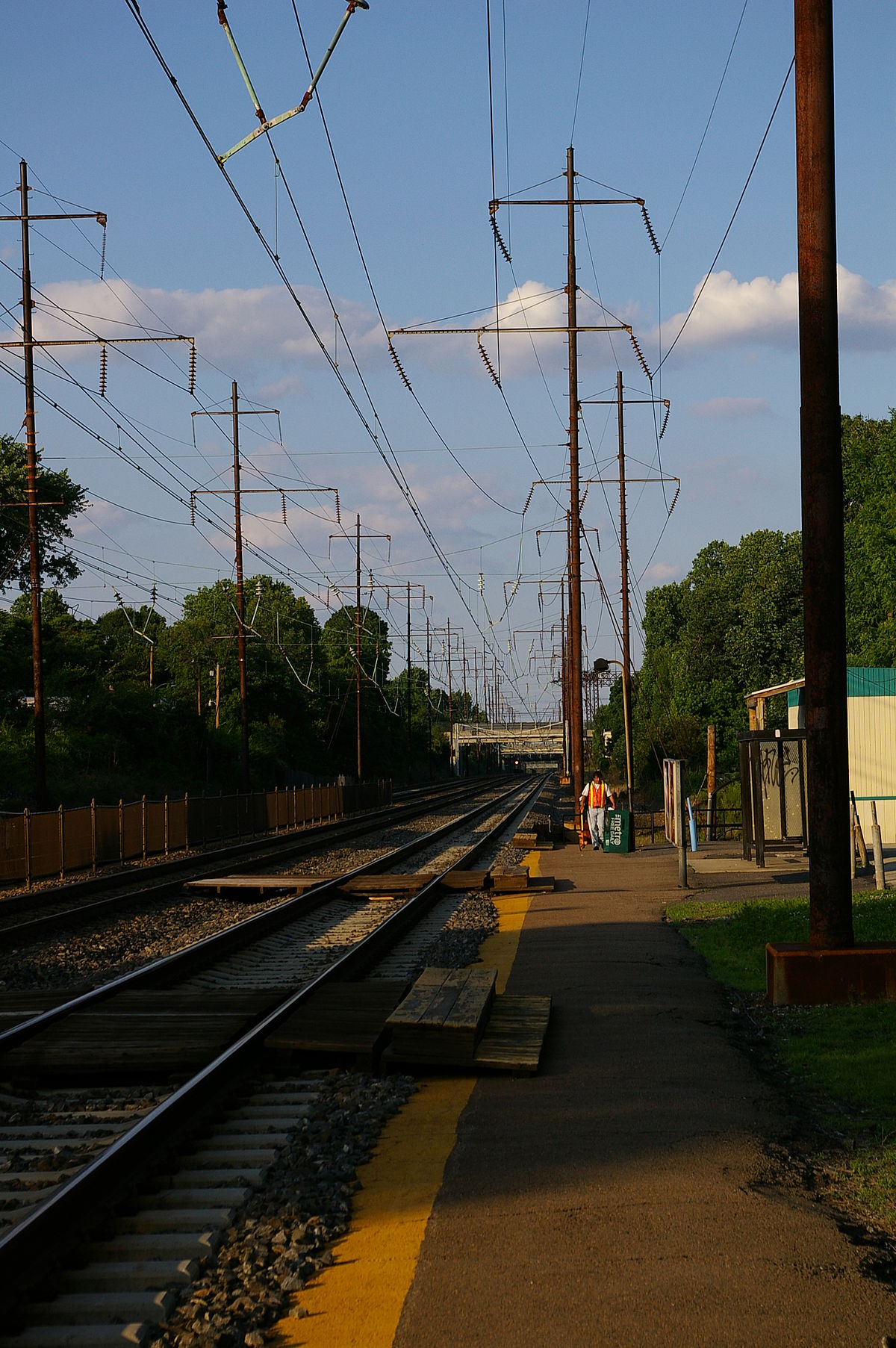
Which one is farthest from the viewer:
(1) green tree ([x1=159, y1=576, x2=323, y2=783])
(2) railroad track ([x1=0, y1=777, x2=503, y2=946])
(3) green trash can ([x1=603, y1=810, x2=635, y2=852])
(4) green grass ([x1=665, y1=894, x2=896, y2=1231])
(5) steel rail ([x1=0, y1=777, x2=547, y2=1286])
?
(1) green tree ([x1=159, y1=576, x2=323, y2=783])

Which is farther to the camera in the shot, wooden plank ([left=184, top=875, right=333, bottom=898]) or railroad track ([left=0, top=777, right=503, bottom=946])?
wooden plank ([left=184, top=875, right=333, bottom=898])

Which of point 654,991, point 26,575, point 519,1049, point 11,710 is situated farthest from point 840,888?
point 26,575

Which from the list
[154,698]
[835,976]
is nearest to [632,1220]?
[835,976]

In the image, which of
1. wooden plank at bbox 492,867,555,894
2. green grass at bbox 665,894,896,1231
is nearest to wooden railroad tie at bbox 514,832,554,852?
wooden plank at bbox 492,867,555,894

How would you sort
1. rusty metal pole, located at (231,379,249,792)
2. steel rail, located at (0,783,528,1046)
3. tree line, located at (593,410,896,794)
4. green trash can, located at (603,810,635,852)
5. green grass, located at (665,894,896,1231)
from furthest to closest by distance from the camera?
tree line, located at (593,410,896,794) < rusty metal pole, located at (231,379,249,792) < green trash can, located at (603,810,635,852) < steel rail, located at (0,783,528,1046) < green grass, located at (665,894,896,1231)

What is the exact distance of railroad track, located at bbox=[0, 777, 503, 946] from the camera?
1770 centimetres

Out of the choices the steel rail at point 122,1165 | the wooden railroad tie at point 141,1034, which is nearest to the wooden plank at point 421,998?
the steel rail at point 122,1165

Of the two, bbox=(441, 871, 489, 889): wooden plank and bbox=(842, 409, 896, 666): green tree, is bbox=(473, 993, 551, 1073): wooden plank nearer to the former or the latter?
bbox=(441, 871, 489, 889): wooden plank

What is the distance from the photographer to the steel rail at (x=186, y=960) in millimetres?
9155

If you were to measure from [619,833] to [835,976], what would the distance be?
18.3 meters

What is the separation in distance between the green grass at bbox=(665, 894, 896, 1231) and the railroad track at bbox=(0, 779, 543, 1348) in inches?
115

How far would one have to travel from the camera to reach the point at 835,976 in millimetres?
9828

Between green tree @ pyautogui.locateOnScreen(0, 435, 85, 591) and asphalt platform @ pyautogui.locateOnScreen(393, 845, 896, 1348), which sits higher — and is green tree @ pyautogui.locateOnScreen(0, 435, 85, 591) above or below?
above

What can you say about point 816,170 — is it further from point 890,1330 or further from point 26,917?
point 26,917
